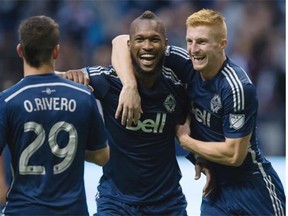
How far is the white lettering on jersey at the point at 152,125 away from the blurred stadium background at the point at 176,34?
20.2ft

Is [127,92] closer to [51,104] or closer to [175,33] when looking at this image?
[51,104]

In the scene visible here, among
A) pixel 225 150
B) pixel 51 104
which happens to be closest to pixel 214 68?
pixel 225 150

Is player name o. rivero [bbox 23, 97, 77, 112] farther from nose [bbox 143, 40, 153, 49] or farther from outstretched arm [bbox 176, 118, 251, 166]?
outstretched arm [bbox 176, 118, 251, 166]

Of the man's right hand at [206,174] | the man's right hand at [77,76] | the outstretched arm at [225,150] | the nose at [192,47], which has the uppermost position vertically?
the nose at [192,47]

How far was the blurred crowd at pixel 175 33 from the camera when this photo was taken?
13.3 meters

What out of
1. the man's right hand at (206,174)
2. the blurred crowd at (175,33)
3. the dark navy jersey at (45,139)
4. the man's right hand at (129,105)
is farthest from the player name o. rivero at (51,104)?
the blurred crowd at (175,33)

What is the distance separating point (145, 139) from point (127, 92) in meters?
0.41

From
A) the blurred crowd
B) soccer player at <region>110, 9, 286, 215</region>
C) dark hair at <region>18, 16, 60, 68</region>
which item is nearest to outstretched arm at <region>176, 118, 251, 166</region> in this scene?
soccer player at <region>110, 9, 286, 215</region>

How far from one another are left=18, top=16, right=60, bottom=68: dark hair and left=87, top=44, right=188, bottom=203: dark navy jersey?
0.98 meters

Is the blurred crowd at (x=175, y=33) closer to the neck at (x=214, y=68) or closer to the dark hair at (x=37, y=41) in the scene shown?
the neck at (x=214, y=68)

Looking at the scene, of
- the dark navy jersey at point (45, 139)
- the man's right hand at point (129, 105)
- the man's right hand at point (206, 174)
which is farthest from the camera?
the man's right hand at point (206, 174)

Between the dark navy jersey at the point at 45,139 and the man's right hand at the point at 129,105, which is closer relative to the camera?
the dark navy jersey at the point at 45,139

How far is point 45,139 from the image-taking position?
Result: 5.66 meters

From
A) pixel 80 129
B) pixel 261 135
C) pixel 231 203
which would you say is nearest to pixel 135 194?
pixel 231 203
